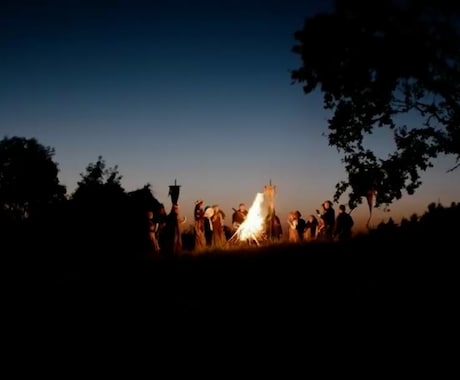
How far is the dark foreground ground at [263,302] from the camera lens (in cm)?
858

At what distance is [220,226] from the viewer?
875 inches

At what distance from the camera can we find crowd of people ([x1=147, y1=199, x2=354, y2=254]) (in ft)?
65.5

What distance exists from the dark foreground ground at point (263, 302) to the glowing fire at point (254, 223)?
16.5ft

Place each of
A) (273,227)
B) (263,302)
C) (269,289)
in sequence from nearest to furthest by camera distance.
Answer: (263,302), (269,289), (273,227)

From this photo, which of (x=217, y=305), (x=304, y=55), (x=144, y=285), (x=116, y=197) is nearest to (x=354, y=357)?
(x=217, y=305)

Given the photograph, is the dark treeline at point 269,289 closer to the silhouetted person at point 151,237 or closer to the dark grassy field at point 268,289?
the dark grassy field at point 268,289

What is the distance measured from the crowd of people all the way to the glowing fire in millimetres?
333

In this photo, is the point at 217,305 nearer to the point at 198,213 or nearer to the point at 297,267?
the point at 297,267

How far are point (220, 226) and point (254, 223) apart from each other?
182 cm

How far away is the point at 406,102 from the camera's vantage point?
18.9 meters

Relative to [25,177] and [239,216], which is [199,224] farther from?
[25,177]

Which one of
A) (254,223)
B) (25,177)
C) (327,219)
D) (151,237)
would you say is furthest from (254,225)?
(25,177)

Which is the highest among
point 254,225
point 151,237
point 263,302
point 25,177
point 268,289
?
point 25,177

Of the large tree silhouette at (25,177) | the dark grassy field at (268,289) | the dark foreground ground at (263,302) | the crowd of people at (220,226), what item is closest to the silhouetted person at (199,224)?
the crowd of people at (220,226)
